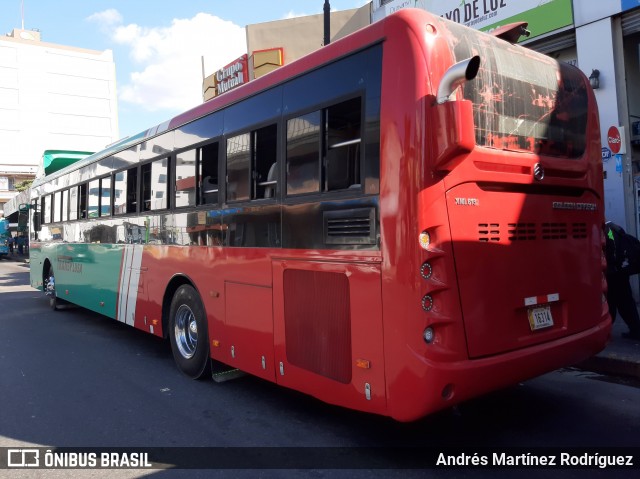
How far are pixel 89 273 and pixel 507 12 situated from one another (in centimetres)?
925

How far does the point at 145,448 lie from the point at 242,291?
1.59m

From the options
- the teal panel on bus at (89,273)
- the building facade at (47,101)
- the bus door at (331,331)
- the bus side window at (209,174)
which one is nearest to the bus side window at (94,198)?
the teal panel on bus at (89,273)

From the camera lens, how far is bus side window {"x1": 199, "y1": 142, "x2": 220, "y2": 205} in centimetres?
563

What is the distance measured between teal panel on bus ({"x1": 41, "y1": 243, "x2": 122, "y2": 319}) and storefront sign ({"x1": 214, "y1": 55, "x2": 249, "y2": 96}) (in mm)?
9857

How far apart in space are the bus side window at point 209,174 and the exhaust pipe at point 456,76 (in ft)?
9.44

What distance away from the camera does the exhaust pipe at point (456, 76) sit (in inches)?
126

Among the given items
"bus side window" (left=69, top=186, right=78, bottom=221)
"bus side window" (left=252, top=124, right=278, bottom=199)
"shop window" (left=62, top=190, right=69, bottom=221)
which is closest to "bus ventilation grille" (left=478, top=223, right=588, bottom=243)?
"bus side window" (left=252, top=124, right=278, bottom=199)

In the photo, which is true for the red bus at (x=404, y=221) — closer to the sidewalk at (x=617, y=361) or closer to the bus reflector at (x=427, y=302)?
the bus reflector at (x=427, y=302)

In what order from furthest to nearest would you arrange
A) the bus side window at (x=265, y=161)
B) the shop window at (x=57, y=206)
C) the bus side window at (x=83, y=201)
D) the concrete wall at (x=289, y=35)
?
1. the concrete wall at (x=289, y=35)
2. the shop window at (x=57, y=206)
3. the bus side window at (x=83, y=201)
4. the bus side window at (x=265, y=161)

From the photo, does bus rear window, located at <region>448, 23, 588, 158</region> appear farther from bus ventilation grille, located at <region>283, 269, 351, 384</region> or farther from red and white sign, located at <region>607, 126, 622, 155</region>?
red and white sign, located at <region>607, 126, 622, 155</region>

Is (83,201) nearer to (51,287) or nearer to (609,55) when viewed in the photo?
(51,287)

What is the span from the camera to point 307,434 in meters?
4.36

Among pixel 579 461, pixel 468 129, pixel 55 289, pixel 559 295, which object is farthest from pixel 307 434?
pixel 55 289

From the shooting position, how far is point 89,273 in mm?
9156
